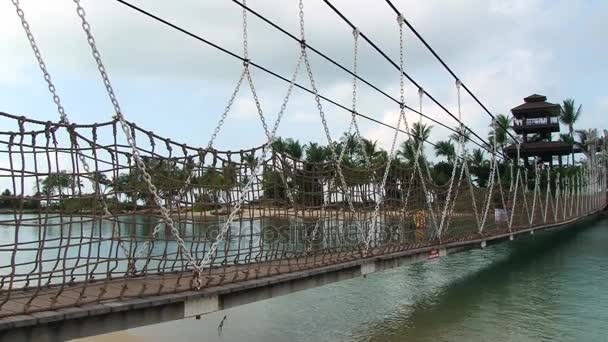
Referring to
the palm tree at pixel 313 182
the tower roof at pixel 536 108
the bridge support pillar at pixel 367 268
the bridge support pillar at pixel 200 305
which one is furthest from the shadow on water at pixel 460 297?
the tower roof at pixel 536 108

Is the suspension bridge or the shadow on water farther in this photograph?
the shadow on water

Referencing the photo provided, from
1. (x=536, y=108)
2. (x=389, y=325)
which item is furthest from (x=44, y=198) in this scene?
(x=536, y=108)

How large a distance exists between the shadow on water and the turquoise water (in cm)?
2

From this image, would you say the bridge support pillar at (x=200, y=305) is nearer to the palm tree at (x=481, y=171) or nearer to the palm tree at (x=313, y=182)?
the palm tree at (x=313, y=182)

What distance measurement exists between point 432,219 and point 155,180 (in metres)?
5.17

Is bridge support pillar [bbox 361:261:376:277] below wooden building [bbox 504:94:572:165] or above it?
below

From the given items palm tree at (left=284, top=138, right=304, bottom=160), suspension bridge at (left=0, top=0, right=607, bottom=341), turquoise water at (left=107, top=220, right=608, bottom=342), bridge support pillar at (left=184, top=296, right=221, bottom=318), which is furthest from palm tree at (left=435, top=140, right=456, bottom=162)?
bridge support pillar at (left=184, top=296, right=221, bottom=318)

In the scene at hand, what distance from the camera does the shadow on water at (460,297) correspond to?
8086 mm

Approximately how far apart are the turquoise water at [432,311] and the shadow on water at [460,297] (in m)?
0.02

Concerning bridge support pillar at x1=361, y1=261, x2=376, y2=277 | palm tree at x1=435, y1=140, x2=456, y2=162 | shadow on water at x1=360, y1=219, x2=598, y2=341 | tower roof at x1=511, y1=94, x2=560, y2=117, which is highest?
tower roof at x1=511, y1=94, x2=560, y2=117

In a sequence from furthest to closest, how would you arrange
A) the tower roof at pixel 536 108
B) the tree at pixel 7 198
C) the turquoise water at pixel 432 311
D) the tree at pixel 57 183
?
1. the tower roof at pixel 536 108
2. the turquoise water at pixel 432 311
3. the tree at pixel 57 183
4. the tree at pixel 7 198

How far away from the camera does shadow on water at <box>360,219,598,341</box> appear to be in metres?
8.09

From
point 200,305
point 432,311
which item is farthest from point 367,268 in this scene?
point 432,311

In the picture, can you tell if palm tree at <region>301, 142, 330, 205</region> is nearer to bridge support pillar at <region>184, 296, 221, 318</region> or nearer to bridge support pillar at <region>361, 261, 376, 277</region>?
bridge support pillar at <region>361, 261, 376, 277</region>
